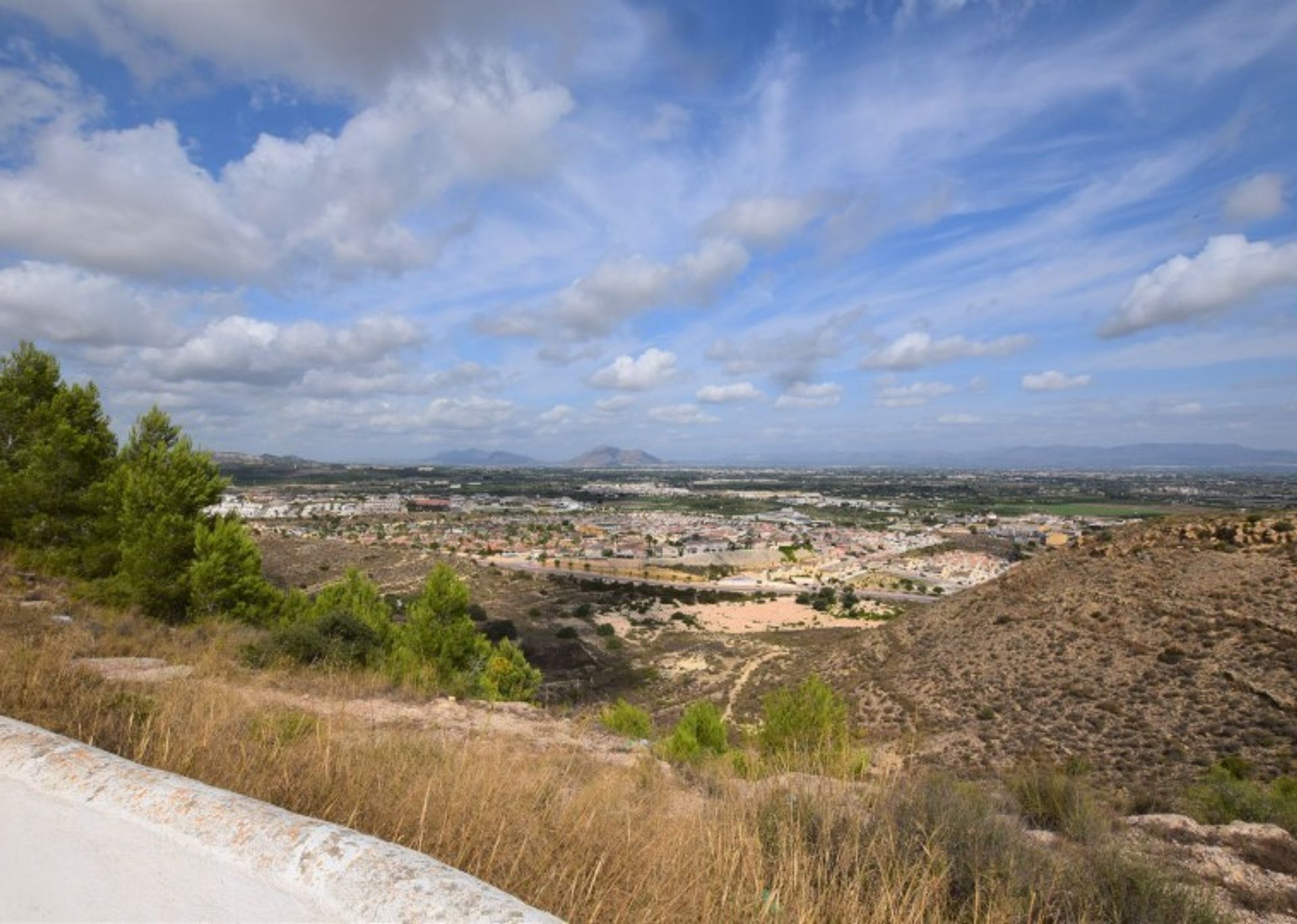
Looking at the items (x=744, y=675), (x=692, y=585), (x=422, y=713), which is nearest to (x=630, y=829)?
(x=422, y=713)

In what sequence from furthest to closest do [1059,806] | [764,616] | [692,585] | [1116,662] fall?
[692,585]
[764,616]
[1116,662]
[1059,806]

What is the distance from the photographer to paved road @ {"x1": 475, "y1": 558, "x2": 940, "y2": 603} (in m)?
57.5

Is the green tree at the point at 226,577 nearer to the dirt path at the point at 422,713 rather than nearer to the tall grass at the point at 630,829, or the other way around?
the dirt path at the point at 422,713

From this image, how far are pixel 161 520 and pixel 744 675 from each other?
2357 centimetres

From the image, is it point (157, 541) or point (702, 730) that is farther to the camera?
point (157, 541)

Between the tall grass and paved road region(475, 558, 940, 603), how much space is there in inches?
2213

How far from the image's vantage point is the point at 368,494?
433 ft

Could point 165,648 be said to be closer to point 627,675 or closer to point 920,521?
point 627,675

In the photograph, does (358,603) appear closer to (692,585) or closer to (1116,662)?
(1116,662)

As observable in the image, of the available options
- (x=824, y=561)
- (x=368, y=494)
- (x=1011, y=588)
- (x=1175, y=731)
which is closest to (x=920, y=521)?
(x=824, y=561)

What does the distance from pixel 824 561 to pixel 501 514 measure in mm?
65941

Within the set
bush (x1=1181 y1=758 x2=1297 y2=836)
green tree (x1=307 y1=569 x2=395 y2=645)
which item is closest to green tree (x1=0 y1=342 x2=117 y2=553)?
green tree (x1=307 y1=569 x2=395 y2=645)

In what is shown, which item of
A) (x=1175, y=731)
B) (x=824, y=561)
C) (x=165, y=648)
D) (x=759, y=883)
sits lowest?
(x=824, y=561)

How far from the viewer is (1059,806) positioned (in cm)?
584
